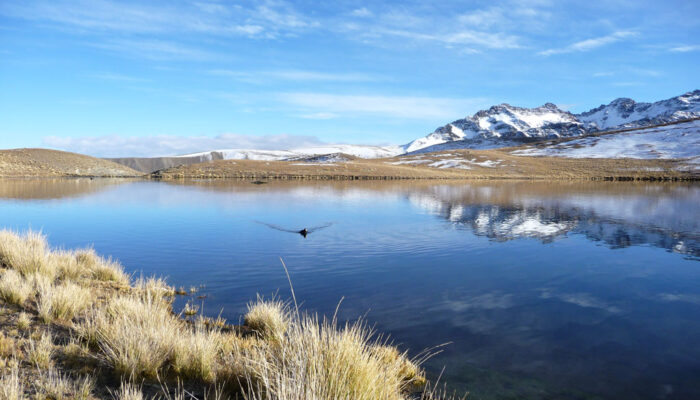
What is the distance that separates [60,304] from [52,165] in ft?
310

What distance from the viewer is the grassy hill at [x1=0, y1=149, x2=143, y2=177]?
254 ft

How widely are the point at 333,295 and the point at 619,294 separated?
7189 millimetres

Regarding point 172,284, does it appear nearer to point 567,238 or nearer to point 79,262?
point 79,262

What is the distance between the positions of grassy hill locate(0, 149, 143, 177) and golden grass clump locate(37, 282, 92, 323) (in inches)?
3301

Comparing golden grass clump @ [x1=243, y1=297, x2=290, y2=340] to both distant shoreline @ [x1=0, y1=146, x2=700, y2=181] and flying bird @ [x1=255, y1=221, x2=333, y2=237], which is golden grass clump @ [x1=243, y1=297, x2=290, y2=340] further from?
distant shoreline @ [x1=0, y1=146, x2=700, y2=181]

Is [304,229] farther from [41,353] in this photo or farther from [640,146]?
[640,146]

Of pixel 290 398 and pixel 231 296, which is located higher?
pixel 290 398

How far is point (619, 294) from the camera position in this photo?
424 inches

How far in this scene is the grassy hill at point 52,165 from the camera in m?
77.5

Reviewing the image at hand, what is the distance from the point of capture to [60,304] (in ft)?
22.1

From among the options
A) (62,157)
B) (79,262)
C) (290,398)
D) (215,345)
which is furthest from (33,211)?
(62,157)

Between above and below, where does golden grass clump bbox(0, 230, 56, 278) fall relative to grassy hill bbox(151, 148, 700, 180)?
below

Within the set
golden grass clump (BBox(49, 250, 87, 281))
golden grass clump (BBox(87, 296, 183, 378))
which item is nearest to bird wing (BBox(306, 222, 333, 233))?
golden grass clump (BBox(49, 250, 87, 281))

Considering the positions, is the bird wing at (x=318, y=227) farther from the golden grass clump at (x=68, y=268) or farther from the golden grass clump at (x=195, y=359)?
the golden grass clump at (x=195, y=359)
